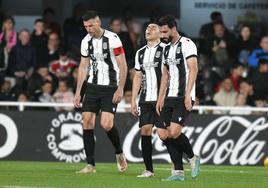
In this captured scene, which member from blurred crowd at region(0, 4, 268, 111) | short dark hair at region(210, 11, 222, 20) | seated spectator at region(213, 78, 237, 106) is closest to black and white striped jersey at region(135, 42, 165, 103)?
blurred crowd at region(0, 4, 268, 111)

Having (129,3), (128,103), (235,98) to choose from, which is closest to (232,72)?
(235,98)

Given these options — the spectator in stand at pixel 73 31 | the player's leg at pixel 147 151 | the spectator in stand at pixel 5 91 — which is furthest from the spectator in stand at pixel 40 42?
the player's leg at pixel 147 151

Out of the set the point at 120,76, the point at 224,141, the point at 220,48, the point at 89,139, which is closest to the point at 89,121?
the point at 89,139

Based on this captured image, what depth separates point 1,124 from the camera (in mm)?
19531

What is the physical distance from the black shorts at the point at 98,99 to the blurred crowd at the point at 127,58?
18.9 ft

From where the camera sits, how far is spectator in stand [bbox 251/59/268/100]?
20812 mm

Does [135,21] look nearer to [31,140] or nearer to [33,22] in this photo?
[33,22]

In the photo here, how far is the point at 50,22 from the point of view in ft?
74.6

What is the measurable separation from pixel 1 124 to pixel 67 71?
2.27 meters

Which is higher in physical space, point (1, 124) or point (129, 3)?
point (129, 3)

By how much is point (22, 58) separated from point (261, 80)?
5.08 meters

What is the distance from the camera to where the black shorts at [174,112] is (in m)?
13.0

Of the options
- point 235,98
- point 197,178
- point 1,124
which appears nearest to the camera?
point 197,178

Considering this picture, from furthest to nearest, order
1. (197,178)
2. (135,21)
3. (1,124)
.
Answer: (135,21)
(1,124)
(197,178)
